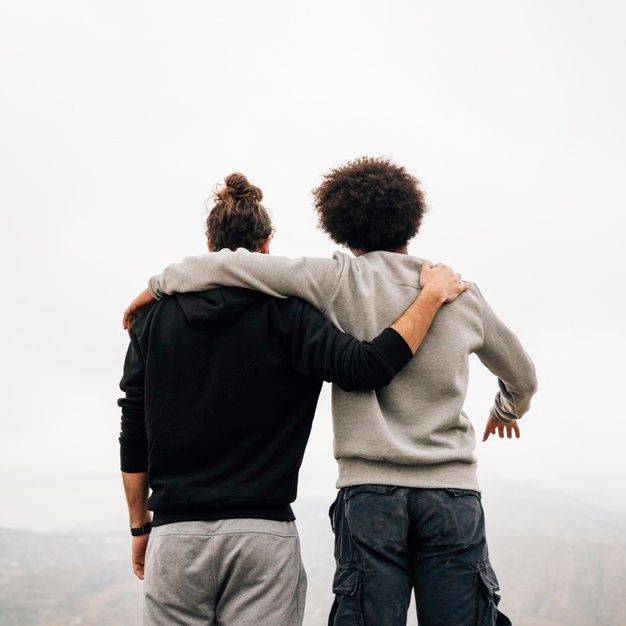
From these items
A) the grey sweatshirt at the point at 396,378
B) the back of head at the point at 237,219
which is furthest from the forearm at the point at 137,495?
the back of head at the point at 237,219

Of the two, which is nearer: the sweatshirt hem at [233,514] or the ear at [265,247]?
the sweatshirt hem at [233,514]

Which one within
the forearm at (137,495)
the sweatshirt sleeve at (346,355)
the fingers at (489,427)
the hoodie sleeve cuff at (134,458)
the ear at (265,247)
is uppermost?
the ear at (265,247)

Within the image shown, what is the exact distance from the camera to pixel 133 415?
479 cm

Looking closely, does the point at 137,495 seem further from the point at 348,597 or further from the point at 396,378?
the point at 396,378

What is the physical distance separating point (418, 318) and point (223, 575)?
1972mm

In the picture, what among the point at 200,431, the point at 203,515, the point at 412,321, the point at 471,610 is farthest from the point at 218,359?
the point at 471,610

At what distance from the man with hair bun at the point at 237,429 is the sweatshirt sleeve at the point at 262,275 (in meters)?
0.07

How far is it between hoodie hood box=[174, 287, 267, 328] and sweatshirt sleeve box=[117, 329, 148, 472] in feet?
1.85

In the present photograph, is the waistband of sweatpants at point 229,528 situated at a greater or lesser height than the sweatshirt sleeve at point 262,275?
lesser

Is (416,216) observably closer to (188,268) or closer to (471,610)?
(188,268)

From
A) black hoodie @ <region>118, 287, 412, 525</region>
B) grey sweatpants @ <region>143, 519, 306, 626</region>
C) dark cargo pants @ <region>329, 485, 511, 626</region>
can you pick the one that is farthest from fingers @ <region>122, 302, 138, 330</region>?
dark cargo pants @ <region>329, 485, 511, 626</region>

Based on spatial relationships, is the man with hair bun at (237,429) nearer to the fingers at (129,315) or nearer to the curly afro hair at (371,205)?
the fingers at (129,315)

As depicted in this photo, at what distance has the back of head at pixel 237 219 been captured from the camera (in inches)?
197

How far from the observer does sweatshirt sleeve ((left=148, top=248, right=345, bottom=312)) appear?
4.44m
